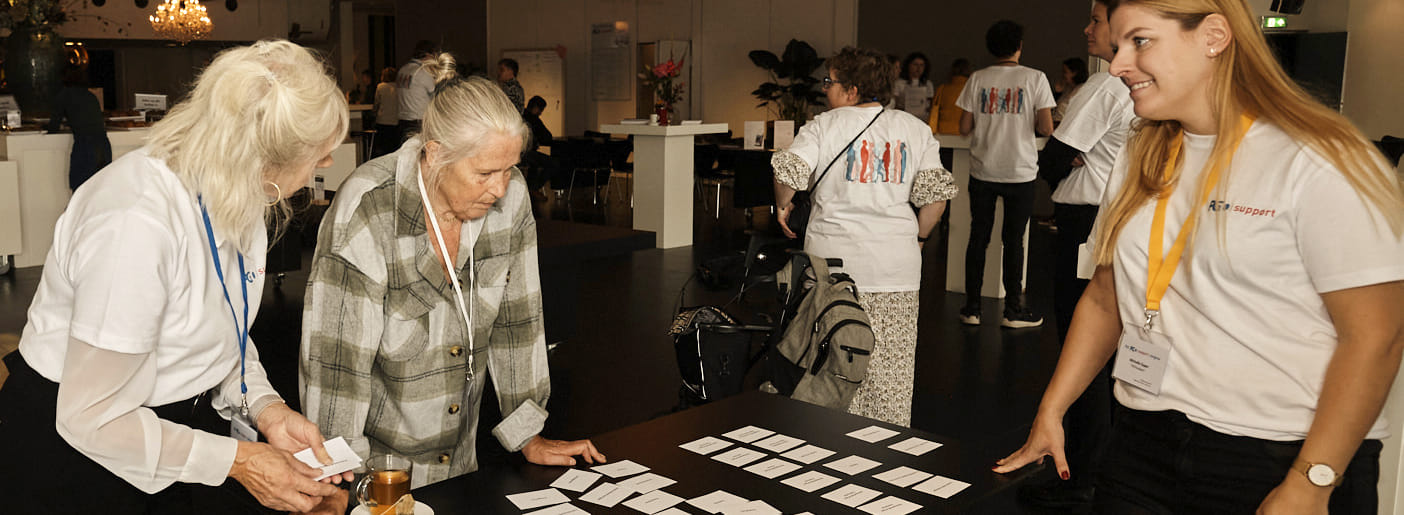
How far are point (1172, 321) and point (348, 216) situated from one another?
1.51m

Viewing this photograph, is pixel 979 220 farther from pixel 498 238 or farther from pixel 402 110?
pixel 402 110

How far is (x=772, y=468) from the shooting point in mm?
2123

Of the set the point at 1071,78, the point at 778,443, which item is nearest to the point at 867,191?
the point at 778,443


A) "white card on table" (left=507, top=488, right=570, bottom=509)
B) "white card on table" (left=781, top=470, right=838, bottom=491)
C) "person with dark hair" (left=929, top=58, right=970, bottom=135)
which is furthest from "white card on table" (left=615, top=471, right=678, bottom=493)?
"person with dark hair" (left=929, top=58, right=970, bottom=135)

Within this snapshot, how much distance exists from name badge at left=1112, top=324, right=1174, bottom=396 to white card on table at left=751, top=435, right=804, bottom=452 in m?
0.68

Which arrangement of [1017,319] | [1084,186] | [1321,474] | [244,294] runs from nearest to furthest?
[1321,474]
[244,294]
[1084,186]
[1017,319]

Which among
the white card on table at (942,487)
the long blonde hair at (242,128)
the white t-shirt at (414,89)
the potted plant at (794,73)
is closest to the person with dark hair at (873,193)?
the white card on table at (942,487)

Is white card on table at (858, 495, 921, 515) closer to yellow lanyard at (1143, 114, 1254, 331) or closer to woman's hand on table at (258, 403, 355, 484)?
yellow lanyard at (1143, 114, 1254, 331)

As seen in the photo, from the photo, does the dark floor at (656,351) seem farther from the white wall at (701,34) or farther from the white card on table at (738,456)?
the white wall at (701,34)

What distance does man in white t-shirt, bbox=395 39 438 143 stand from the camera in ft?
32.2

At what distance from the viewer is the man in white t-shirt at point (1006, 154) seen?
6473mm

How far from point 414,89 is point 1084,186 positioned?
700 cm

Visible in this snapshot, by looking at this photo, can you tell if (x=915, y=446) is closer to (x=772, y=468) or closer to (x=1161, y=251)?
(x=772, y=468)

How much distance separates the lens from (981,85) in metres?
6.67
